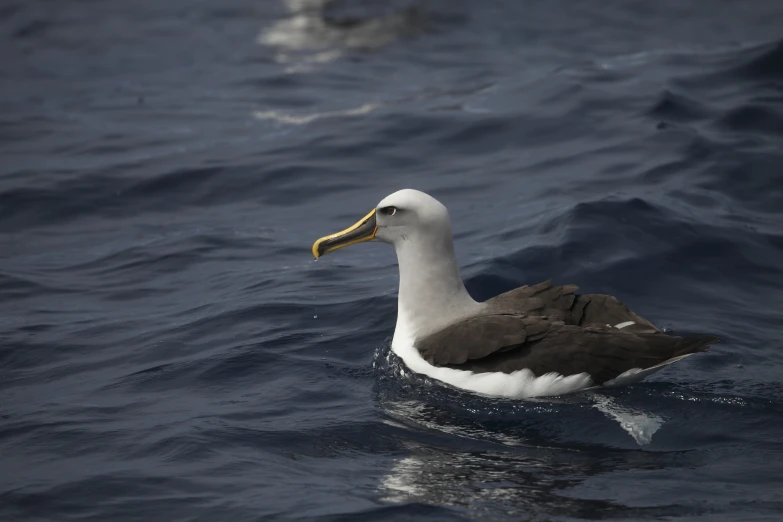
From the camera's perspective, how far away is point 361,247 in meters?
13.3

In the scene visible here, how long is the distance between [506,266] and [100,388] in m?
4.14

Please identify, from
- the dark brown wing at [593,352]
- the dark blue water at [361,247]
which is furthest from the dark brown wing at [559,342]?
the dark blue water at [361,247]

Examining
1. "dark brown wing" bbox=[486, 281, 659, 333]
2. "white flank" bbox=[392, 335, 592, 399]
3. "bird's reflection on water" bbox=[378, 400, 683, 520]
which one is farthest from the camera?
"dark brown wing" bbox=[486, 281, 659, 333]

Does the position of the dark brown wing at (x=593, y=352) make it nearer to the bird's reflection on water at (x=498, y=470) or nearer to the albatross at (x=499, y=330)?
the albatross at (x=499, y=330)

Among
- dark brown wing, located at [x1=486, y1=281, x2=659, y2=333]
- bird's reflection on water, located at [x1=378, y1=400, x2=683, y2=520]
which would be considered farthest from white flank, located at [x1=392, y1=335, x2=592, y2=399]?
dark brown wing, located at [x1=486, y1=281, x2=659, y2=333]

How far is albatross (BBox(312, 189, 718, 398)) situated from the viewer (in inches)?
320

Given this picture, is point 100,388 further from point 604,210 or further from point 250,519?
point 604,210

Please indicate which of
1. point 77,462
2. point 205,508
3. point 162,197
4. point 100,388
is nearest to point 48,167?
point 162,197

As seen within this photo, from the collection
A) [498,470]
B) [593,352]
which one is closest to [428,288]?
[593,352]

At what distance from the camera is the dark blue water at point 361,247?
7.39 metres

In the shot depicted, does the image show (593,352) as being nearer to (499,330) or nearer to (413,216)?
(499,330)

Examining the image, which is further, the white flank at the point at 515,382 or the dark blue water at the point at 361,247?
the white flank at the point at 515,382

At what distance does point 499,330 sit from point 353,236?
1683mm

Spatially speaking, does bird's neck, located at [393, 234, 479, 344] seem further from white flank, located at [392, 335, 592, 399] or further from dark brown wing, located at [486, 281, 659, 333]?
white flank, located at [392, 335, 592, 399]
